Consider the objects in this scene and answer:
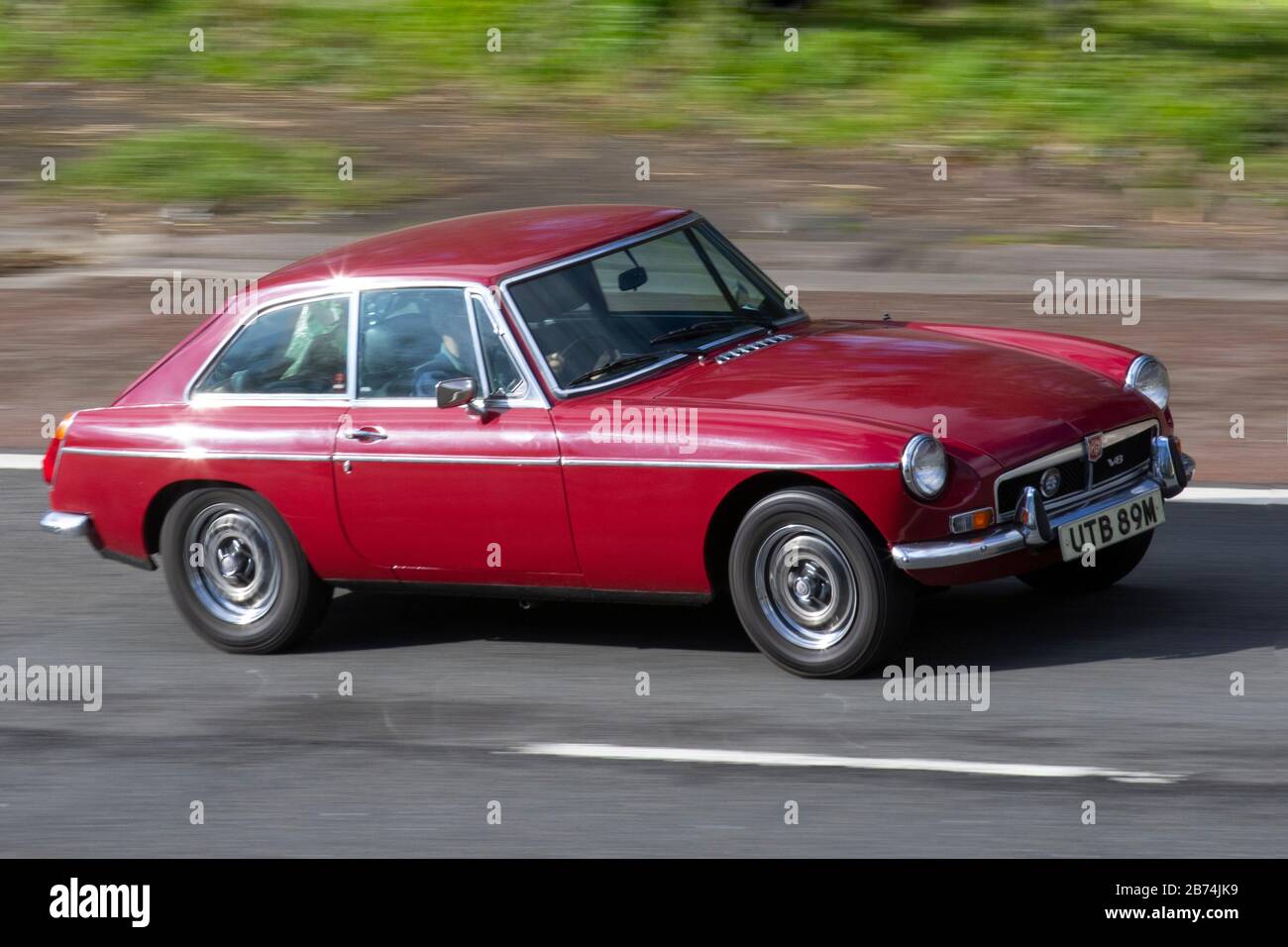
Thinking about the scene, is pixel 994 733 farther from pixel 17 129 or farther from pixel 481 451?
pixel 17 129

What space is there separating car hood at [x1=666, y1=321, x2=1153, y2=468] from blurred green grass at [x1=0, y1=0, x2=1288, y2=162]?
9.19 m

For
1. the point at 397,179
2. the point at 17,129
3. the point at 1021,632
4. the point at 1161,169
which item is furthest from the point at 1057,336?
the point at 17,129

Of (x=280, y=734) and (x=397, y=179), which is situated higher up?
(x=397, y=179)

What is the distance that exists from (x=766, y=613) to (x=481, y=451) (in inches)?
45.8

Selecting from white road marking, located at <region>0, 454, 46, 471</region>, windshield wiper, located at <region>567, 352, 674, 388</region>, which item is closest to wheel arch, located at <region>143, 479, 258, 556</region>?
windshield wiper, located at <region>567, 352, 674, 388</region>

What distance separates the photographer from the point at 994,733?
5688 mm

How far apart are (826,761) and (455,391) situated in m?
1.88

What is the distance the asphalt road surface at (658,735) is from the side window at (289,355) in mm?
1050

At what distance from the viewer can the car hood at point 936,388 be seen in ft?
19.6

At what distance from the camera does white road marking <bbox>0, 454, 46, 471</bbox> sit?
9.84 m

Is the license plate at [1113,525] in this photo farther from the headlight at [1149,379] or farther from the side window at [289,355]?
the side window at [289,355]

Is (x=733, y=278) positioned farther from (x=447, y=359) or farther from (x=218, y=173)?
(x=218, y=173)

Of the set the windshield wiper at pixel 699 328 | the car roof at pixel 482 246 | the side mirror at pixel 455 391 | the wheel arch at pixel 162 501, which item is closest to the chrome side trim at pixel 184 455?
the wheel arch at pixel 162 501

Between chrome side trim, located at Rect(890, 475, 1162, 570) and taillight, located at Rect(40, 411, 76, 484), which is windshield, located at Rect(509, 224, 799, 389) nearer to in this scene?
chrome side trim, located at Rect(890, 475, 1162, 570)
